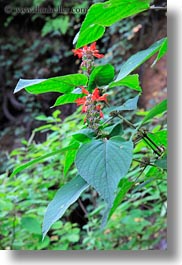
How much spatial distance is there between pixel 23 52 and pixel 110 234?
1213 mm

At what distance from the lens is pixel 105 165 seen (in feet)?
1.45

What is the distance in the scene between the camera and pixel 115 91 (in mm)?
1795

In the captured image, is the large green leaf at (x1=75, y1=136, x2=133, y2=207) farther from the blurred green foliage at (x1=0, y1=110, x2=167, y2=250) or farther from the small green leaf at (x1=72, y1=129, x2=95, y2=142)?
the blurred green foliage at (x1=0, y1=110, x2=167, y2=250)

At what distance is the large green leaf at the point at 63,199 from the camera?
1.50 feet

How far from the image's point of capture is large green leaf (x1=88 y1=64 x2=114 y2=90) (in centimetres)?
46

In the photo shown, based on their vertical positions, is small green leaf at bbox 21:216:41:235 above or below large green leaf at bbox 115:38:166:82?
below

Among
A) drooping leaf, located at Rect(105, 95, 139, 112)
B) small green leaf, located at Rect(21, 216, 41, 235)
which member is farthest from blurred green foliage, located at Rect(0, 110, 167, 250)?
drooping leaf, located at Rect(105, 95, 139, 112)

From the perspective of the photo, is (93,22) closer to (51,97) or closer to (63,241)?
(63,241)

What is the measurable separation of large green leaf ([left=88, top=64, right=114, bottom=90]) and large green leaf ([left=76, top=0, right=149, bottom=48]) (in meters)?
0.04

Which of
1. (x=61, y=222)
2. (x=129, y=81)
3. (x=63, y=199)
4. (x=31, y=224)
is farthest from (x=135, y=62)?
(x=61, y=222)

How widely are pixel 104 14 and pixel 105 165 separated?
0.54ft

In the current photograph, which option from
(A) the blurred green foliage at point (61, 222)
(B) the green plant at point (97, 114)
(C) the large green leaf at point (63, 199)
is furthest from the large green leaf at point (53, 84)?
(A) the blurred green foliage at point (61, 222)

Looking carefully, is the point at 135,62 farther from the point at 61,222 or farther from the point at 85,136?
the point at 61,222

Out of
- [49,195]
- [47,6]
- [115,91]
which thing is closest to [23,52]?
[115,91]
